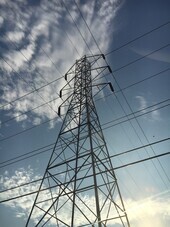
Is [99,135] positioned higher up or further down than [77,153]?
higher up

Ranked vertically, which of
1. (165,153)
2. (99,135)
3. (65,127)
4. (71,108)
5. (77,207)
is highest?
(71,108)

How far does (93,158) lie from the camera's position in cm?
957

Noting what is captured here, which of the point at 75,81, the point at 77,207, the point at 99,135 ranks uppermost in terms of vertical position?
the point at 75,81

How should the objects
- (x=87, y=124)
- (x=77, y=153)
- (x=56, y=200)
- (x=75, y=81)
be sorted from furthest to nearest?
1. (x=75, y=81)
2. (x=87, y=124)
3. (x=77, y=153)
4. (x=56, y=200)

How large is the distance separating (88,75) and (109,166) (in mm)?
6534

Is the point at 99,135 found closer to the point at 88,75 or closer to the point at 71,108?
the point at 71,108

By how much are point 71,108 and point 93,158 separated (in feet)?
15.1

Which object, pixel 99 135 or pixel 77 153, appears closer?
pixel 77 153

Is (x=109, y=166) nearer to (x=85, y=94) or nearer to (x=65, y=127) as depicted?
(x=65, y=127)

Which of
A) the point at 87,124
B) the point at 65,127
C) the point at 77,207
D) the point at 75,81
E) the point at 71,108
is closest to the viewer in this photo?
the point at 77,207

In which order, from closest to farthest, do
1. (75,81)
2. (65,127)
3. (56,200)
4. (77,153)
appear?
(56,200)
(77,153)
(65,127)
(75,81)

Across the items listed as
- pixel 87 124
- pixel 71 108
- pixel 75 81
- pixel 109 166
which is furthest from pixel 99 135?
Result: pixel 75 81

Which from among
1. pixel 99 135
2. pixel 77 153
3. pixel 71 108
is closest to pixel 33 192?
pixel 77 153

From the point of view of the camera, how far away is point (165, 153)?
29.2ft
